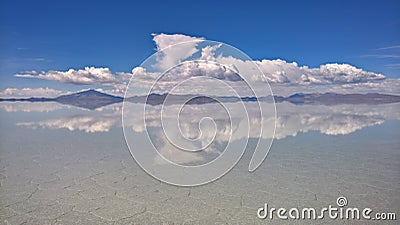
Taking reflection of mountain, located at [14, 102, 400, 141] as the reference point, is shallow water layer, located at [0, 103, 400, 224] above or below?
below

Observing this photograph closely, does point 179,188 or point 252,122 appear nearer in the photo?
point 179,188

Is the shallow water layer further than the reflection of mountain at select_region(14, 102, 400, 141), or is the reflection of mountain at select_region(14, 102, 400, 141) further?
the reflection of mountain at select_region(14, 102, 400, 141)

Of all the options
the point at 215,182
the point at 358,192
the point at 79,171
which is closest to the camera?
the point at 358,192

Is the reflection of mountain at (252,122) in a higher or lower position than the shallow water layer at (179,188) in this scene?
higher

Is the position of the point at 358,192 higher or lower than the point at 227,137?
lower

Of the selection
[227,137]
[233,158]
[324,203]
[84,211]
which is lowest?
[84,211]

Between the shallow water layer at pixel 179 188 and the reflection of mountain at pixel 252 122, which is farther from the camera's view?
the reflection of mountain at pixel 252 122

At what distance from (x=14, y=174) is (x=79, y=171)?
4.02 ft

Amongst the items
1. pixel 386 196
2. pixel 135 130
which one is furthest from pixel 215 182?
pixel 135 130

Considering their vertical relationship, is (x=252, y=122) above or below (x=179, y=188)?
above

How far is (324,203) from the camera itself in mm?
4938

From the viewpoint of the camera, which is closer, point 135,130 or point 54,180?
point 54,180

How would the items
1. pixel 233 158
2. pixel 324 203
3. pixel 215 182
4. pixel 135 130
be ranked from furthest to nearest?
pixel 135 130, pixel 233 158, pixel 215 182, pixel 324 203

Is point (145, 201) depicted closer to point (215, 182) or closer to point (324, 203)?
point (215, 182)
